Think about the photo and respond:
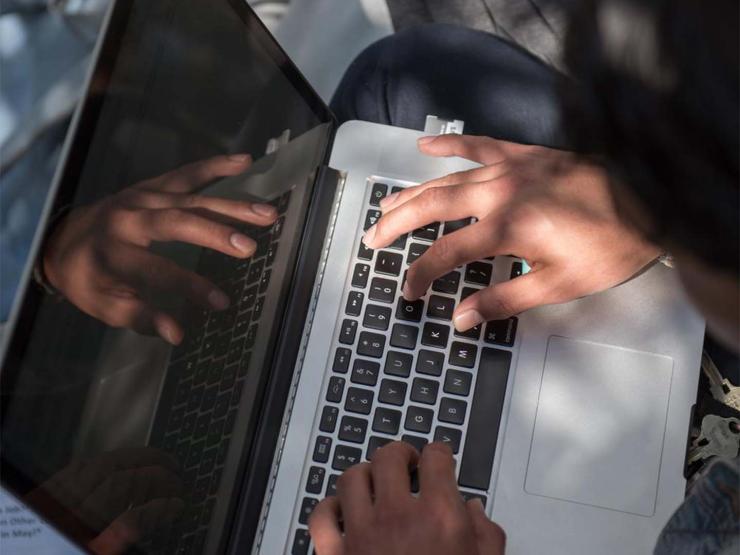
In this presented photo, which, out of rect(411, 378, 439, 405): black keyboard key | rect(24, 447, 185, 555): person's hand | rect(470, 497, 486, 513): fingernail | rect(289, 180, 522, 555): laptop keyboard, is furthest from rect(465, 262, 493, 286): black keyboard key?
rect(24, 447, 185, 555): person's hand

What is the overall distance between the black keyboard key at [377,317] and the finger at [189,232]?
4.7 inches

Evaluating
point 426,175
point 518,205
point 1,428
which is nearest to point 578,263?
point 518,205

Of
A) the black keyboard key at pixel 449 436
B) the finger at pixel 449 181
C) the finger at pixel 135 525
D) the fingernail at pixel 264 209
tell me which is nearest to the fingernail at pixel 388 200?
the finger at pixel 449 181

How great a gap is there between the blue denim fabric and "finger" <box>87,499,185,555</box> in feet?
1.28

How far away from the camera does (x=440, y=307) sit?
792mm

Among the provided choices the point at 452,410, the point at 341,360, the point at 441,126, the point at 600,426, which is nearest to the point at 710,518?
the point at 600,426

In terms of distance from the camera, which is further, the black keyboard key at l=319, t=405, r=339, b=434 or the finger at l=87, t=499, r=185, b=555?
the black keyboard key at l=319, t=405, r=339, b=434

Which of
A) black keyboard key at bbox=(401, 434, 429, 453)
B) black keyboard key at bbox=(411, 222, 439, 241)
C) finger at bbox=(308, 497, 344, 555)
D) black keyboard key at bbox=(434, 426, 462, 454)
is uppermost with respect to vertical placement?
black keyboard key at bbox=(411, 222, 439, 241)

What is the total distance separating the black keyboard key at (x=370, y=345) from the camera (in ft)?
2.57

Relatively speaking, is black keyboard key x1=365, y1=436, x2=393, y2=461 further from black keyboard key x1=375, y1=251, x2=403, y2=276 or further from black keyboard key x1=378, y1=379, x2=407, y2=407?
black keyboard key x1=375, y1=251, x2=403, y2=276

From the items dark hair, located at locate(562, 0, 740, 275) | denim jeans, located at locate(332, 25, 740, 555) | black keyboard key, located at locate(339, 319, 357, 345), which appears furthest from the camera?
denim jeans, located at locate(332, 25, 740, 555)

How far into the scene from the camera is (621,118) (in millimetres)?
485

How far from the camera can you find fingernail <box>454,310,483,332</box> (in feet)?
2.48

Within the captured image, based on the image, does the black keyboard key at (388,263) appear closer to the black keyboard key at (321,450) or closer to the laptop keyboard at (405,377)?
the laptop keyboard at (405,377)
